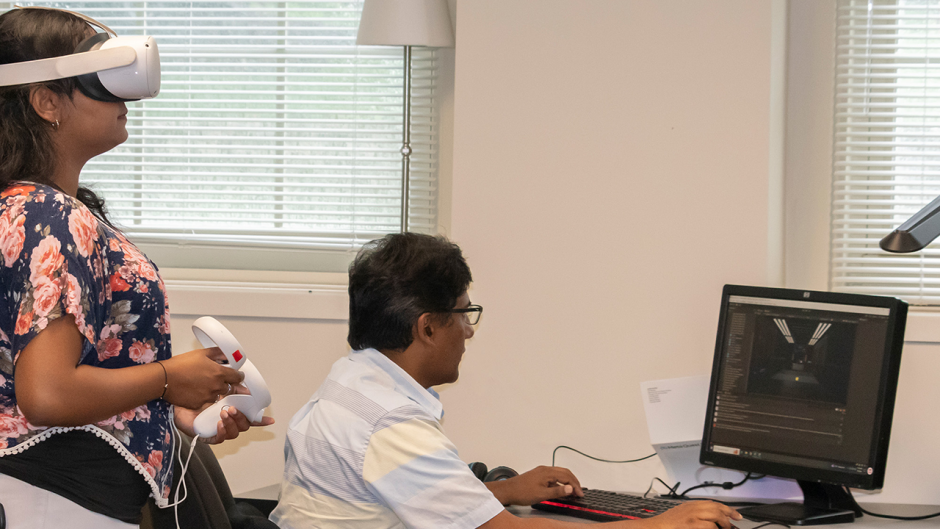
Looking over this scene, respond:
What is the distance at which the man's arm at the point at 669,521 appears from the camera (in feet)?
4.10

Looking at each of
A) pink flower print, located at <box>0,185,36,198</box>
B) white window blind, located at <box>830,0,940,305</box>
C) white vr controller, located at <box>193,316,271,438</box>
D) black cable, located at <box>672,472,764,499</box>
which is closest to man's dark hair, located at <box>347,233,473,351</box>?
white vr controller, located at <box>193,316,271,438</box>

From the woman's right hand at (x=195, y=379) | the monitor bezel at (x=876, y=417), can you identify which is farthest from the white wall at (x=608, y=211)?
the woman's right hand at (x=195, y=379)

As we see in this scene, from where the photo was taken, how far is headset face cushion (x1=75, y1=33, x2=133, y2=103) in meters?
1.11

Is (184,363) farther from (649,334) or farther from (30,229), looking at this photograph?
(649,334)

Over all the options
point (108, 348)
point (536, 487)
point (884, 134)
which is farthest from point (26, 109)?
point (884, 134)

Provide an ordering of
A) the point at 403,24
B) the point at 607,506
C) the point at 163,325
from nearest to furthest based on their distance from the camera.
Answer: the point at 163,325 < the point at 607,506 < the point at 403,24

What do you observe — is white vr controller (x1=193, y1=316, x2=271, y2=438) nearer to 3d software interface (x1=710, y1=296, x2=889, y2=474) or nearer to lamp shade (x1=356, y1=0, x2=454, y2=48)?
3d software interface (x1=710, y1=296, x2=889, y2=474)

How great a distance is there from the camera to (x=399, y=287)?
1425mm

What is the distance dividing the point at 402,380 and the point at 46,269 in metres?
0.61

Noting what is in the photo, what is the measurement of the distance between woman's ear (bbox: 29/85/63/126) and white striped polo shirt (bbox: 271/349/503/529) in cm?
60

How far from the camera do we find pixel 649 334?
212 cm

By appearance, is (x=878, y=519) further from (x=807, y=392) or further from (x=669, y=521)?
(x=669, y=521)

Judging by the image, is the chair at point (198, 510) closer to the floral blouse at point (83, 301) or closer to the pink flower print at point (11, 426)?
the floral blouse at point (83, 301)

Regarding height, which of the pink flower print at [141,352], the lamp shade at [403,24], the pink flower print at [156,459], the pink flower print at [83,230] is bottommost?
the pink flower print at [156,459]
